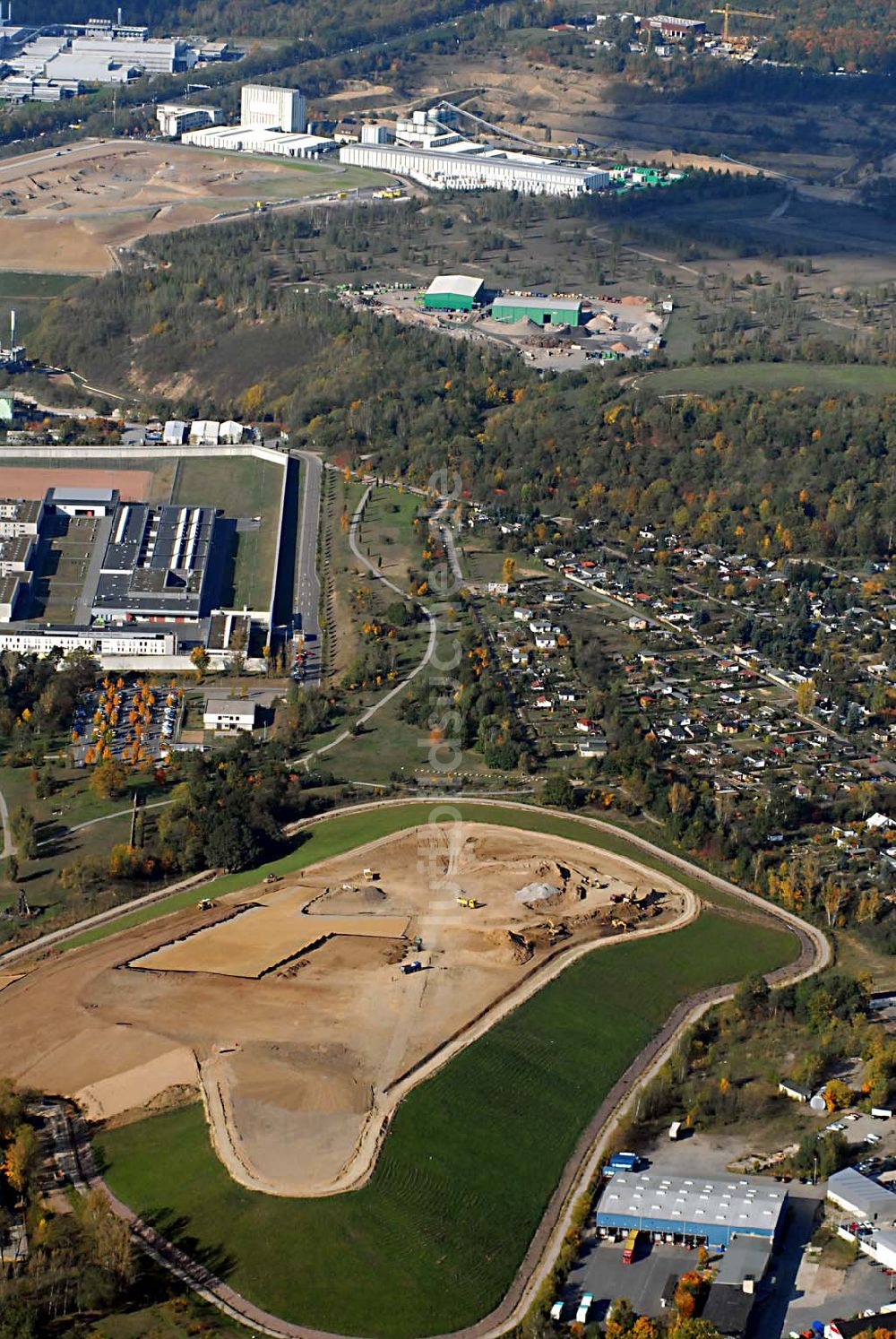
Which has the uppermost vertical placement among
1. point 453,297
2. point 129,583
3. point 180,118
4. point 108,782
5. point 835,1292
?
point 180,118

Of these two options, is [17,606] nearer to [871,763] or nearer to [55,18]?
[871,763]

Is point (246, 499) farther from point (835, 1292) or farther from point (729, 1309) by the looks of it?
point (729, 1309)

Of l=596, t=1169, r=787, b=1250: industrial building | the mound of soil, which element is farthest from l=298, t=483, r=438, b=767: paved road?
l=596, t=1169, r=787, b=1250: industrial building

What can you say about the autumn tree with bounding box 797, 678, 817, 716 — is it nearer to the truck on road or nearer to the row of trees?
the truck on road

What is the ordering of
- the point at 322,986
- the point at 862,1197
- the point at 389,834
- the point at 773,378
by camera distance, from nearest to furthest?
the point at 862,1197 < the point at 322,986 < the point at 389,834 < the point at 773,378

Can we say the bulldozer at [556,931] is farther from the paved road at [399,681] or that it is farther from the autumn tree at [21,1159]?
the autumn tree at [21,1159]

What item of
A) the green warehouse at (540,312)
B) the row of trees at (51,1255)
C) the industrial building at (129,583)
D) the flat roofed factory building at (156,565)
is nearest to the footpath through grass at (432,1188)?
the row of trees at (51,1255)

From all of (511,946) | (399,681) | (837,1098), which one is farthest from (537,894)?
(399,681)
